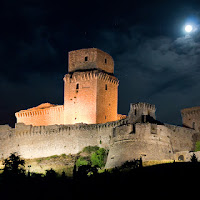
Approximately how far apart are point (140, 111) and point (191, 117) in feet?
38.8

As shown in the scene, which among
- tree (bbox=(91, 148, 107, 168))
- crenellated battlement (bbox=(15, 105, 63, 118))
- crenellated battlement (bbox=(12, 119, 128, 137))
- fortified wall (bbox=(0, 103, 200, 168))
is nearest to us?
fortified wall (bbox=(0, 103, 200, 168))

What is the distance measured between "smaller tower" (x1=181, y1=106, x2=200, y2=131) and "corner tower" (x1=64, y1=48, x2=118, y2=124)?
11217 mm

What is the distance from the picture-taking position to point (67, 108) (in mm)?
73250

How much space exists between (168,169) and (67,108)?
33.4 meters

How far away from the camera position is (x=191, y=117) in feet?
221

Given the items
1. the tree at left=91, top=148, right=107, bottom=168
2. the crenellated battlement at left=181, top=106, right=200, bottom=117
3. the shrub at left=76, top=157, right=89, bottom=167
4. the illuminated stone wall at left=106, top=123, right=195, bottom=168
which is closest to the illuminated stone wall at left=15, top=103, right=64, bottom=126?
the shrub at left=76, top=157, right=89, bottom=167

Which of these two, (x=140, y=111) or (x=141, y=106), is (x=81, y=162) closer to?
(x=140, y=111)

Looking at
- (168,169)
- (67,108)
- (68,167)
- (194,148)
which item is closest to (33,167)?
(68,167)

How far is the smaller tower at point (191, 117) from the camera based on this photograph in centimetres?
6600

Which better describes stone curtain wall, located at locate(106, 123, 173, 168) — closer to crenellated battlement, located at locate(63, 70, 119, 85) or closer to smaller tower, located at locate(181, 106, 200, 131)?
smaller tower, located at locate(181, 106, 200, 131)

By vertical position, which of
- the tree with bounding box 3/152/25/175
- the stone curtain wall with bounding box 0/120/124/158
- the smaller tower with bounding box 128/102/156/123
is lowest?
the tree with bounding box 3/152/25/175

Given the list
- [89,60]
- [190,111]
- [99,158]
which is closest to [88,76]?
[89,60]

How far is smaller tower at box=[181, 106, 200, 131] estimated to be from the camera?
217 ft

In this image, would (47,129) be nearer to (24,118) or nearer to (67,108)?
(67,108)
